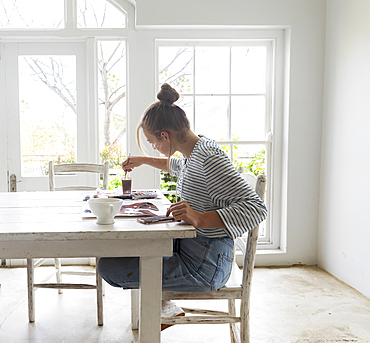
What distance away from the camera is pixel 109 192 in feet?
7.21

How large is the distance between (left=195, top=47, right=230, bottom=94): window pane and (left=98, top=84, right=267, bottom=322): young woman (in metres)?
A: 1.72

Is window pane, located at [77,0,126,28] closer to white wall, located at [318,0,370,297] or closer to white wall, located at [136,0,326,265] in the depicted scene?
white wall, located at [136,0,326,265]

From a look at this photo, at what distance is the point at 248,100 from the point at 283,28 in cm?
68

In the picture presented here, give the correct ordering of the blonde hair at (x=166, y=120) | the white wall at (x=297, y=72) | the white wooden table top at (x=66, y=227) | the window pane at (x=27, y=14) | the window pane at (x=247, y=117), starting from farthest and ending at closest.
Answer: the window pane at (x=247, y=117) → the window pane at (x=27, y=14) → the white wall at (x=297, y=72) → the blonde hair at (x=166, y=120) → the white wooden table top at (x=66, y=227)

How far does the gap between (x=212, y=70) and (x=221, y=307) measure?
2.01m

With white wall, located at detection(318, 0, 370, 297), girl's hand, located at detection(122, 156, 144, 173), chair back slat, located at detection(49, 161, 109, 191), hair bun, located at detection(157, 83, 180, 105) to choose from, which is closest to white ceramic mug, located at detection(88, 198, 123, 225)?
hair bun, located at detection(157, 83, 180, 105)

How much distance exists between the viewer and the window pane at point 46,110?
3.28 meters

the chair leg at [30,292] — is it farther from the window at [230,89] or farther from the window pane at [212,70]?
the window pane at [212,70]

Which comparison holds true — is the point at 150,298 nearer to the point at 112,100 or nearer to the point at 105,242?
the point at 105,242

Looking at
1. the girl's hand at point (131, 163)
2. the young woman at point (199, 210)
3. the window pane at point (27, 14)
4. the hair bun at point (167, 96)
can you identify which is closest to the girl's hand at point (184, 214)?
the young woman at point (199, 210)

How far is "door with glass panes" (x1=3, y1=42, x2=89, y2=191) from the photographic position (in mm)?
A: 3256

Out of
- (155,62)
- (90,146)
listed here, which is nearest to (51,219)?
(90,146)

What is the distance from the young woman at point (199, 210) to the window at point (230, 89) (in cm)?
171

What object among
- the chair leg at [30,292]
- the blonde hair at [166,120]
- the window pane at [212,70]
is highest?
the window pane at [212,70]
